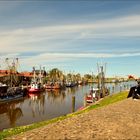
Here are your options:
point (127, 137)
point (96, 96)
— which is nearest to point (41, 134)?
point (127, 137)

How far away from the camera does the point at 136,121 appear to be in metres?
16.5

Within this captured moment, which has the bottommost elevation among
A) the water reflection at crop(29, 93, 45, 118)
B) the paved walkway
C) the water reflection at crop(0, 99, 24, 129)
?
the water reflection at crop(0, 99, 24, 129)

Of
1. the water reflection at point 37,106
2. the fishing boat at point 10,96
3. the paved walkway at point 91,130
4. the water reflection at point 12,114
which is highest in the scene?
the paved walkway at point 91,130

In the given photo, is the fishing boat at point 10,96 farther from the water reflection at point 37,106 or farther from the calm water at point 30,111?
the water reflection at point 37,106

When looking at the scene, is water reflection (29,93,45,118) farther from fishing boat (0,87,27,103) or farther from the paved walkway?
the paved walkway

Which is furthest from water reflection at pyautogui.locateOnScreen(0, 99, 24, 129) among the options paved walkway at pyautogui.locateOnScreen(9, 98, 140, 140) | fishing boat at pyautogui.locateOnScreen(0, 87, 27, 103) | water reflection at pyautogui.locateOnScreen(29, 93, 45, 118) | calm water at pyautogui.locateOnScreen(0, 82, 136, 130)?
paved walkway at pyautogui.locateOnScreen(9, 98, 140, 140)

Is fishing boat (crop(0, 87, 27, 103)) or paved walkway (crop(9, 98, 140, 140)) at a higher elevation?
paved walkway (crop(9, 98, 140, 140))

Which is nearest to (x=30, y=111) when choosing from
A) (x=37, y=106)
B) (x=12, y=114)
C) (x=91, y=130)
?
(x=12, y=114)

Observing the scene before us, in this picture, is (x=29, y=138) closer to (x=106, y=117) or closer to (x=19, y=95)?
(x=106, y=117)

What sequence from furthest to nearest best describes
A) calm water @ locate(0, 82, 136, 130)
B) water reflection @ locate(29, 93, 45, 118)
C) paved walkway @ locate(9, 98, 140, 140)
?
water reflection @ locate(29, 93, 45, 118) → calm water @ locate(0, 82, 136, 130) → paved walkway @ locate(9, 98, 140, 140)

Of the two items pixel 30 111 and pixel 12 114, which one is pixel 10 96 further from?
pixel 12 114

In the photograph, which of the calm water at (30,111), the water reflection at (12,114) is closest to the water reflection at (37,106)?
the calm water at (30,111)

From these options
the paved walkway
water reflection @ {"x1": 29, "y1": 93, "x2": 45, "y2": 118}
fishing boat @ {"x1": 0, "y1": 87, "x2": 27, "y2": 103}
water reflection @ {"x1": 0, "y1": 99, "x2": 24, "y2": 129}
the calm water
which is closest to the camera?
the paved walkway

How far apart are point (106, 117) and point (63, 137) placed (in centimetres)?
618
